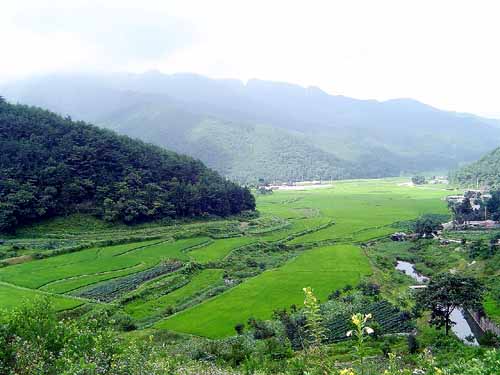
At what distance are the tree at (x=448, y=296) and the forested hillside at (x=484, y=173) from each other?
315 ft

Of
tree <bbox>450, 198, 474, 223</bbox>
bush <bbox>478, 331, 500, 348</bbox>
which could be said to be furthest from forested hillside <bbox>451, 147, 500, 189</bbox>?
bush <bbox>478, 331, 500, 348</bbox>

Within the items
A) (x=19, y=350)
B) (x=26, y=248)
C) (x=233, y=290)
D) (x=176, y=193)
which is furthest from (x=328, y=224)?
(x=19, y=350)

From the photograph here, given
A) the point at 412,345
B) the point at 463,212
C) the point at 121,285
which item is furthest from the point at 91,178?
the point at 463,212

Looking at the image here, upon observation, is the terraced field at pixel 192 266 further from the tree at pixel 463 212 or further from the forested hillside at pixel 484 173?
the forested hillside at pixel 484 173

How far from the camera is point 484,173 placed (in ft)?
423

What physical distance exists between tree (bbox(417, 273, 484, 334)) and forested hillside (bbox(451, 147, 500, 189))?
315ft

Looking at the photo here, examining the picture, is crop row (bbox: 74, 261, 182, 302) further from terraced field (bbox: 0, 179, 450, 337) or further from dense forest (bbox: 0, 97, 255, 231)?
dense forest (bbox: 0, 97, 255, 231)

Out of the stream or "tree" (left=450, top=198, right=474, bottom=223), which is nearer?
the stream

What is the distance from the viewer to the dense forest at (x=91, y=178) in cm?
6500

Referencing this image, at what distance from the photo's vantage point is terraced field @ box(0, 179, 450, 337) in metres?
37.2

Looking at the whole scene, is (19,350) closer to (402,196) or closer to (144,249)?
(144,249)

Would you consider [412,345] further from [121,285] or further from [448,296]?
[121,285]

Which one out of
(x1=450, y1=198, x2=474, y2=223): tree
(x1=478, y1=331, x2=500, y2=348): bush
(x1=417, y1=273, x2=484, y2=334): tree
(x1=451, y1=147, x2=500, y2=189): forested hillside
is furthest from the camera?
(x1=451, y1=147, x2=500, y2=189): forested hillside

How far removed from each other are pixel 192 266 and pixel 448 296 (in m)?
27.0
